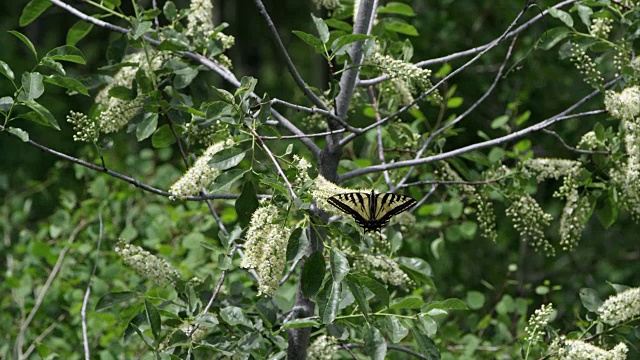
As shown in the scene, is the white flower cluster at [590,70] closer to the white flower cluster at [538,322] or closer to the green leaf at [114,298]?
the white flower cluster at [538,322]

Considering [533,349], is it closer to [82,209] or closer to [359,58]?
[359,58]

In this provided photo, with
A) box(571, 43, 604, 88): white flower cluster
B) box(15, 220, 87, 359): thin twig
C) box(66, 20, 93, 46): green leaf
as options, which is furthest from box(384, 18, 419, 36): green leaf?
box(15, 220, 87, 359): thin twig

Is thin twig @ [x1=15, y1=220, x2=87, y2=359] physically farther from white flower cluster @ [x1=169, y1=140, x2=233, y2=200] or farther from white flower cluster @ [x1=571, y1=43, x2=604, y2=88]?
white flower cluster @ [x1=571, y1=43, x2=604, y2=88]

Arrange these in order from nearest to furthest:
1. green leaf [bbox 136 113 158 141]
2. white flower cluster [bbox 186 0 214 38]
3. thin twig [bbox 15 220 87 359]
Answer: green leaf [bbox 136 113 158 141]
white flower cluster [bbox 186 0 214 38]
thin twig [bbox 15 220 87 359]

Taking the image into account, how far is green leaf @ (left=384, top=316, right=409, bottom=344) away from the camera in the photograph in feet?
6.41

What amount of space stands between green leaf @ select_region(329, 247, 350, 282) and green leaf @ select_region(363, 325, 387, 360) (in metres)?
0.31

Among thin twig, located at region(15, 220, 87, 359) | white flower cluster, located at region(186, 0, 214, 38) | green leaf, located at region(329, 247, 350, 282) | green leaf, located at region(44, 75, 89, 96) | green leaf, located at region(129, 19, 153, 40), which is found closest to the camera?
green leaf, located at region(329, 247, 350, 282)

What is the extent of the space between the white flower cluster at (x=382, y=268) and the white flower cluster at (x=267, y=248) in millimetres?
Answer: 519

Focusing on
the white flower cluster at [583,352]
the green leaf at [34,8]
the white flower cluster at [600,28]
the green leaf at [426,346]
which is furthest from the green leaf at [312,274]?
the white flower cluster at [600,28]

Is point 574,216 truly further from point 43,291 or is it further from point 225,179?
point 43,291

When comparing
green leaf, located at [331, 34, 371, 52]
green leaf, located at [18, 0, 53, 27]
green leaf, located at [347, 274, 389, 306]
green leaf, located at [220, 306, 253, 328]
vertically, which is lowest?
→ green leaf, located at [220, 306, 253, 328]

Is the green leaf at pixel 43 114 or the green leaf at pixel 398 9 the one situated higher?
the green leaf at pixel 398 9

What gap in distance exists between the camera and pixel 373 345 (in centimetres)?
191

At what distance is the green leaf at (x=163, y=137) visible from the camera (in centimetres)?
223
